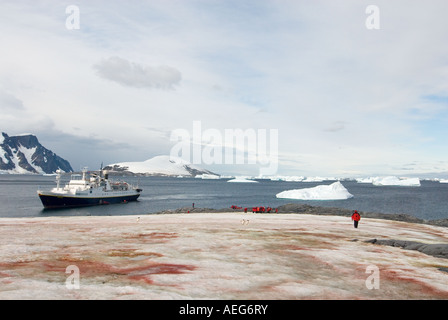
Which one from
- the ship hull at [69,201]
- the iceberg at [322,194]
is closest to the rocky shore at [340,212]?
the ship hull at [69,201]

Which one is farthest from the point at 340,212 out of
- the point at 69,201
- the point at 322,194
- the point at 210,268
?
the point at 69,201

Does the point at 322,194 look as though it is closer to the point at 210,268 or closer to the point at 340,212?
the point at 340,212

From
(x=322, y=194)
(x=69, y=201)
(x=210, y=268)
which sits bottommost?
(x=69, y=201)

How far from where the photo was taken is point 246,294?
8.15m

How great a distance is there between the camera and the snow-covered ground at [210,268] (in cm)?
828

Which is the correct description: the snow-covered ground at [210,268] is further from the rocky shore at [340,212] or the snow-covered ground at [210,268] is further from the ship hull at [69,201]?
the ship hull at [69,201]

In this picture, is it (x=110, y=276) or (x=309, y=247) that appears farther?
(x=309, y=247)

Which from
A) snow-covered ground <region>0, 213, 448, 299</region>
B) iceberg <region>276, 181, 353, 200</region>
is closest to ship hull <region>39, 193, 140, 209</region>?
iceberg <region>276, 181, 353, 200</region>

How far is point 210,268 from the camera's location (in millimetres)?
Result: 10906

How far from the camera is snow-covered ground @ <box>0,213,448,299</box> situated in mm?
8281
